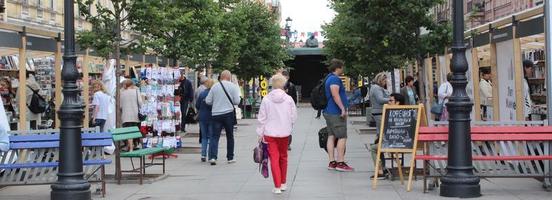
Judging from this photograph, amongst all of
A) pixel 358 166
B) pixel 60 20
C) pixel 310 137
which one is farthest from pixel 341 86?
pixel 60 20

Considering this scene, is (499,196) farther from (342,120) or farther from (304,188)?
(342,120)

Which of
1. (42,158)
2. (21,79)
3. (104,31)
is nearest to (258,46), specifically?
(104,31)

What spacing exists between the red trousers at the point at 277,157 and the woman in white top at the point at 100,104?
648 centimetres

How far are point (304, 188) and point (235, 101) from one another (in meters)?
4.00

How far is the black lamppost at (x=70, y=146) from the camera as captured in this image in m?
9.77

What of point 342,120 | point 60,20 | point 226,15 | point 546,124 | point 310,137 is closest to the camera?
point 546,124

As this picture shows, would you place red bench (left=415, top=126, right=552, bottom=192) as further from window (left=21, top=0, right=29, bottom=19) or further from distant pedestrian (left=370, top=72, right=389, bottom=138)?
window (left=21, top=0, right=29, bottom=19)

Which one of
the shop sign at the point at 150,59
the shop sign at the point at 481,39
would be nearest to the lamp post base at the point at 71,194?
the shop sign at the point at 481,39

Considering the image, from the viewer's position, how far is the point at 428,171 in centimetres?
1109

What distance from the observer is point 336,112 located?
13.1 metres

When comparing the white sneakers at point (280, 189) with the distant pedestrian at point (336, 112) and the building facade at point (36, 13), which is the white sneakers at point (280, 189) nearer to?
the distant pedestrian at point (336, 112)

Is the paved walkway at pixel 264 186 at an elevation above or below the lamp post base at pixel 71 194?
below

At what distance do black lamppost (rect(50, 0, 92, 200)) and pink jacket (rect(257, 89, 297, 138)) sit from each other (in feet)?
7.87

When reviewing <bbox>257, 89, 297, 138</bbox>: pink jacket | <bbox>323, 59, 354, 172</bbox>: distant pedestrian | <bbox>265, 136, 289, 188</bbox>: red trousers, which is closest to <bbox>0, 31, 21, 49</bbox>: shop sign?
<bbox>257, 89, 297, 138</bbox>: pink jacket
